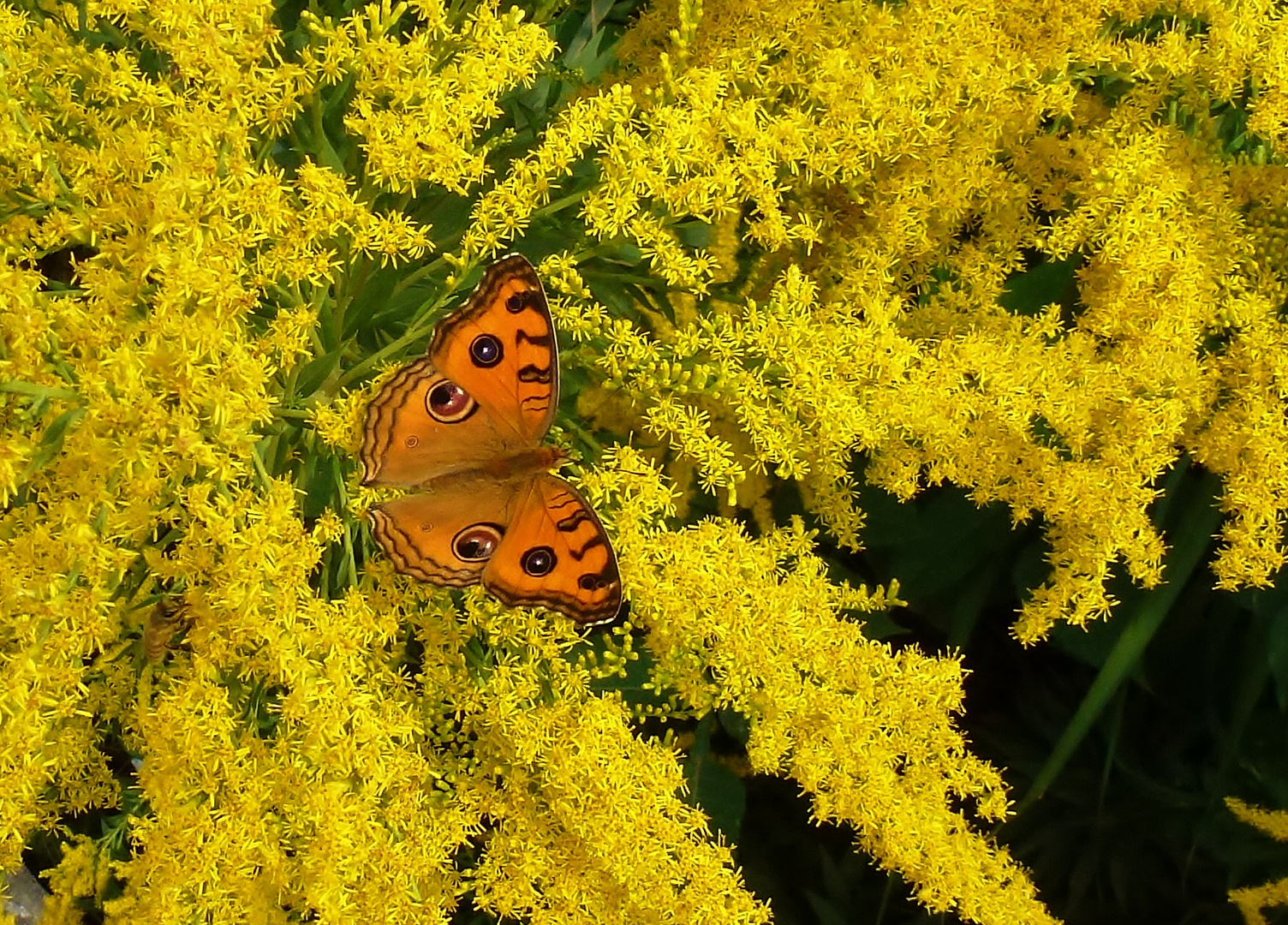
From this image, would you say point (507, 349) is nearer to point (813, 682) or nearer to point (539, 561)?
point (539, 561)

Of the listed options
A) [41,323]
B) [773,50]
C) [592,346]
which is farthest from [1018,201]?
[41,323]

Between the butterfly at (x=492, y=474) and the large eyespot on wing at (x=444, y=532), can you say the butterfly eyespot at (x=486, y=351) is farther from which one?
the large eyespot on wing at (x=444, y=532)

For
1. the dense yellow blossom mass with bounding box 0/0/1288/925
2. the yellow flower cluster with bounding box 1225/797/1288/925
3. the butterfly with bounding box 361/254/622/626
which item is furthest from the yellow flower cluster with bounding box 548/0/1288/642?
the yellow flower cluster with bounding box 1225/797/1288/925

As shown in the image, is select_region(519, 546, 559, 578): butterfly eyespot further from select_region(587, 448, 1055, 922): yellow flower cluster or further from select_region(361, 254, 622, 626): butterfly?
select_region(587, 448, 1055, 922): yellow flower cluster

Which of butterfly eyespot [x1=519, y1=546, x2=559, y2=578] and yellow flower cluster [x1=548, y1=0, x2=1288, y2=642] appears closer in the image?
butterfly eyespot [x1=519, y1=546, x2=559, y2=578]

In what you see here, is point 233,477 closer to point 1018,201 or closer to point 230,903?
point 230,903

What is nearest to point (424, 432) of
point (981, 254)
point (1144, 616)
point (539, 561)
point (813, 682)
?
point (539, 561)
